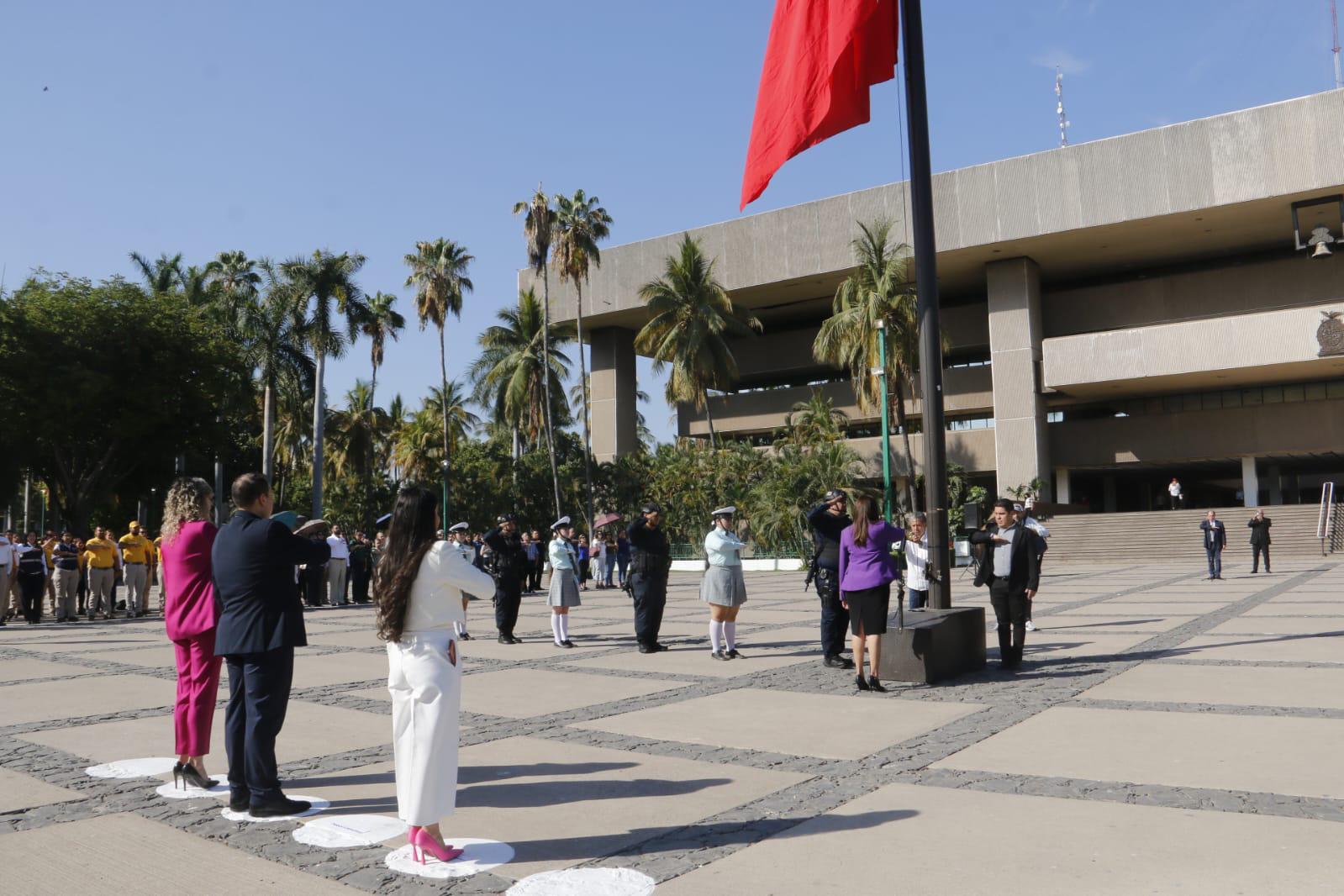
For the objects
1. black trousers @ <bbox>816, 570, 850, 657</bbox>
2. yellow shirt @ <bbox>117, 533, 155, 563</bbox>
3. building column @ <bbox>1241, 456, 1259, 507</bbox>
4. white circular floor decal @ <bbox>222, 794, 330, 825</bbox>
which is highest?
building column @ <bbox>1241, 456, 1259, 507</bbox>

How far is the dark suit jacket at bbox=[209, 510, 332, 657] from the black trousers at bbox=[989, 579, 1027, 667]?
21.8 ft

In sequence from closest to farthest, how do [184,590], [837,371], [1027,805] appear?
[1027,805] < [184,590] < [837,371]

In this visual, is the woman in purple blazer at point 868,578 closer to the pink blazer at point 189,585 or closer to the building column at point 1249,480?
the pink blazer at point 189,585

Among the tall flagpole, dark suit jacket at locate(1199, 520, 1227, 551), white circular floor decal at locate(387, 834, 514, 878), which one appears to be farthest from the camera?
dark suit jacket at locate(1199, 520, 1227, 551)

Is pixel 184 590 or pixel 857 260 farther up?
pixel 857 260

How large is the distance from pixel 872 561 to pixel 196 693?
5.26 m

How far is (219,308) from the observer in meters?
44.8

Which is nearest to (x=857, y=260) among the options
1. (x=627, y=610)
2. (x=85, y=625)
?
(x=627, y=610)

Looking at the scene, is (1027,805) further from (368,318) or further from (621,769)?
(368,318)

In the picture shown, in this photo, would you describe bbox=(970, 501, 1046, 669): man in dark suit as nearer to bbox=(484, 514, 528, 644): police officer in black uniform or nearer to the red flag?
the red flag

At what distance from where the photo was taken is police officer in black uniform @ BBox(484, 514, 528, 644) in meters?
13.4

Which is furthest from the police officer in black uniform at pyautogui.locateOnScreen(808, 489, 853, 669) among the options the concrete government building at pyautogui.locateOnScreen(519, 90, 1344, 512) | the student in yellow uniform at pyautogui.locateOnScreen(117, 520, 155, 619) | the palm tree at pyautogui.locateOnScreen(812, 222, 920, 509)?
the concrete government building at pyautogui.locateOnScreen(519, 90, 1344, 512)

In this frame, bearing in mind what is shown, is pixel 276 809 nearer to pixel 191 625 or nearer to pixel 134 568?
pixel 191 625

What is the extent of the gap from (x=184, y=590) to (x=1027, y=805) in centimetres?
462
